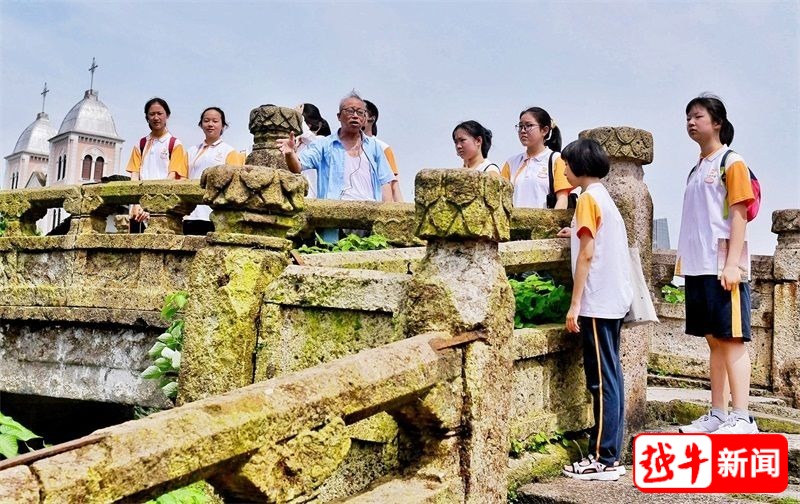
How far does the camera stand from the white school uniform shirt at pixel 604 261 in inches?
172

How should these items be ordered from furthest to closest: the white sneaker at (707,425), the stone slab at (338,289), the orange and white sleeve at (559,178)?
the orange and white sleeve at (559,178), the white sneaker at (707,425), the stone slab at (338,289)

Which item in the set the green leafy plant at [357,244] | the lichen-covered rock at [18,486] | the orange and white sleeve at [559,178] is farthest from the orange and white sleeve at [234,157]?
the lichen-covered rock at [18,486]

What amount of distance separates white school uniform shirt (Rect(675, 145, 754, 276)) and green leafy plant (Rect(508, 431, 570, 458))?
3.98 ft

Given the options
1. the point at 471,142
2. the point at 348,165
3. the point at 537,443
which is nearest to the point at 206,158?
the point at 348,165

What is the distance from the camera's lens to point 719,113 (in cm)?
475

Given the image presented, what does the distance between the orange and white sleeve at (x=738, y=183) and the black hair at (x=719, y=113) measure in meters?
0.27

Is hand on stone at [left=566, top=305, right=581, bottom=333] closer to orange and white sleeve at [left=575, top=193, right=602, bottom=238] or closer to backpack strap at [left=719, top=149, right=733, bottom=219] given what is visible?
orange and white sleeve at [left=575, top=193, right=602, bottom=238]

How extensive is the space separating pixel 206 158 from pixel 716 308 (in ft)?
15.7

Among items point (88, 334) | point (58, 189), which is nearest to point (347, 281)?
point (88, 334)

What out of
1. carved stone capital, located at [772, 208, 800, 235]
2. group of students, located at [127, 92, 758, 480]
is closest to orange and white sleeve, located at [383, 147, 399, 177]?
group of students, located at [127, 92, 758, 480]

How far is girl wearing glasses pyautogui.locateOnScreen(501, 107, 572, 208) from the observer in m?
5.94

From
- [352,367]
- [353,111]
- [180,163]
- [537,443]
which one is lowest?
[537,443]

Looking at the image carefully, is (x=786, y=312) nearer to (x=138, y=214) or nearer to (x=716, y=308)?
(x=716, y=308)

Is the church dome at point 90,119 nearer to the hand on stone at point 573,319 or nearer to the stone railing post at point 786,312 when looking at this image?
the stone railing post at point 786,312
